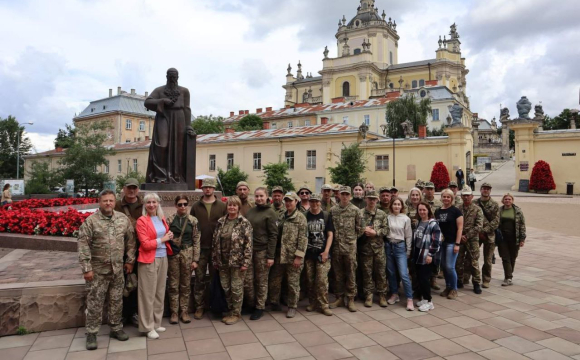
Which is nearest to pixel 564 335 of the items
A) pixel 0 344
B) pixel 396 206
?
pixel 396 206

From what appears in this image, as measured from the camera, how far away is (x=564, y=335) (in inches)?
181

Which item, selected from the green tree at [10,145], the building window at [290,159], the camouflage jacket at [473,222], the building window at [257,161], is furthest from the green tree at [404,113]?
the green tree at [10,145]

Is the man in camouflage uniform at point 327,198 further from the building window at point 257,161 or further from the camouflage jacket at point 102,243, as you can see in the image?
the building window at point 257,161

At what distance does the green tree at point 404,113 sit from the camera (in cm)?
4269

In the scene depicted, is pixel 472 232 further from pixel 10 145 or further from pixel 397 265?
pixel 10 145

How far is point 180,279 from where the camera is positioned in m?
4.93

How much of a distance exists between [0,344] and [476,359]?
16.1ft

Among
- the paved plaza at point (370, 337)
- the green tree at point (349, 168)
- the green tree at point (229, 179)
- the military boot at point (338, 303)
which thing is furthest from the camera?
the green tree at point (229, 179)

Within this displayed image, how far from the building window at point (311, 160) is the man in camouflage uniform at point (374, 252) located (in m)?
24.2

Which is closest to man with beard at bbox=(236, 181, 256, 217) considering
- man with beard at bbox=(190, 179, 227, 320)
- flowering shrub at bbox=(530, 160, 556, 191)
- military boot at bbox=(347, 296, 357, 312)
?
man with beard at bbox=(190, 179, 227, 320)

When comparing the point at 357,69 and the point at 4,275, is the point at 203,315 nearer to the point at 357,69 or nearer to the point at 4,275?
the point at 4,275

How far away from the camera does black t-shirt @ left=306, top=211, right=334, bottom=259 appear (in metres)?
5.40

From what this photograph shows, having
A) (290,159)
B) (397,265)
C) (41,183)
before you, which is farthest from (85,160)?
(397,265)

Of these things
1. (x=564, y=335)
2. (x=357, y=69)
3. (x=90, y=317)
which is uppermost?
A: (x=357, y=69)
